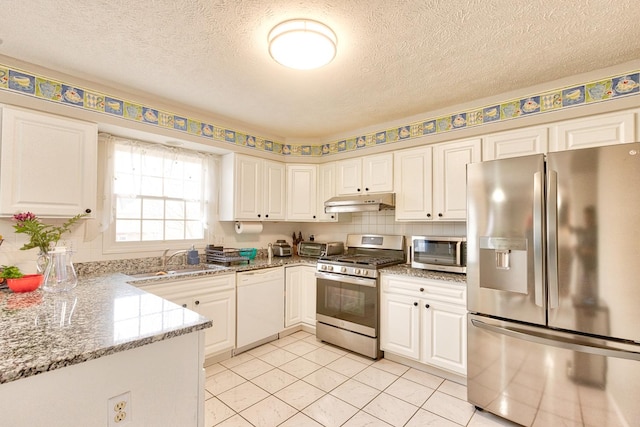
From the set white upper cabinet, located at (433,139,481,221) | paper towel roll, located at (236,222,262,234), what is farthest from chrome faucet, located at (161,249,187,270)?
white upper cabinet, located at (433,139,481,221)

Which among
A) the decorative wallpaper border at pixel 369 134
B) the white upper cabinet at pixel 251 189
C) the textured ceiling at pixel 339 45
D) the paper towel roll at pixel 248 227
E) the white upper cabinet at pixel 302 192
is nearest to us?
the textured ceiling at pixel 339 45

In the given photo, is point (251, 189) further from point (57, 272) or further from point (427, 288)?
point (427, 288)

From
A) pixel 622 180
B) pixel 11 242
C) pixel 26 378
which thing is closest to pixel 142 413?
pixel 26 378

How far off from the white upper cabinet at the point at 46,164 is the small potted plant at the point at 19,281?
0.44 meters

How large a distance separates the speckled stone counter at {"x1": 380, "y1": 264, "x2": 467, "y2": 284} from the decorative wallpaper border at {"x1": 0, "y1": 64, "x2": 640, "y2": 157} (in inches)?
54.6

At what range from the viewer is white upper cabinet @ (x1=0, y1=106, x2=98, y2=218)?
201 cm

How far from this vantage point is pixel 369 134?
3.54 m

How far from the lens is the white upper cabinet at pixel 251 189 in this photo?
11.3ft

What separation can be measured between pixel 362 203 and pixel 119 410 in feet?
Answer: 8.54

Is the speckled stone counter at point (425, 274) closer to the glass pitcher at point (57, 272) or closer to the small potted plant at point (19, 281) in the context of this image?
the glass pitcher at point (57, 272)

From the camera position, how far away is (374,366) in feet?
9.25

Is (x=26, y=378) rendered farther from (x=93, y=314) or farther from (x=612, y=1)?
(x=612, y=1)

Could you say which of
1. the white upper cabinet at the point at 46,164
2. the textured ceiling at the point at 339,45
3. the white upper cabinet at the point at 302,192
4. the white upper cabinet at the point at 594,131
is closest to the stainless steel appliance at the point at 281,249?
the white upper cabinet at the point at 302,192

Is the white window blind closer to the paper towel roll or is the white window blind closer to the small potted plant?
the paper towel roll
